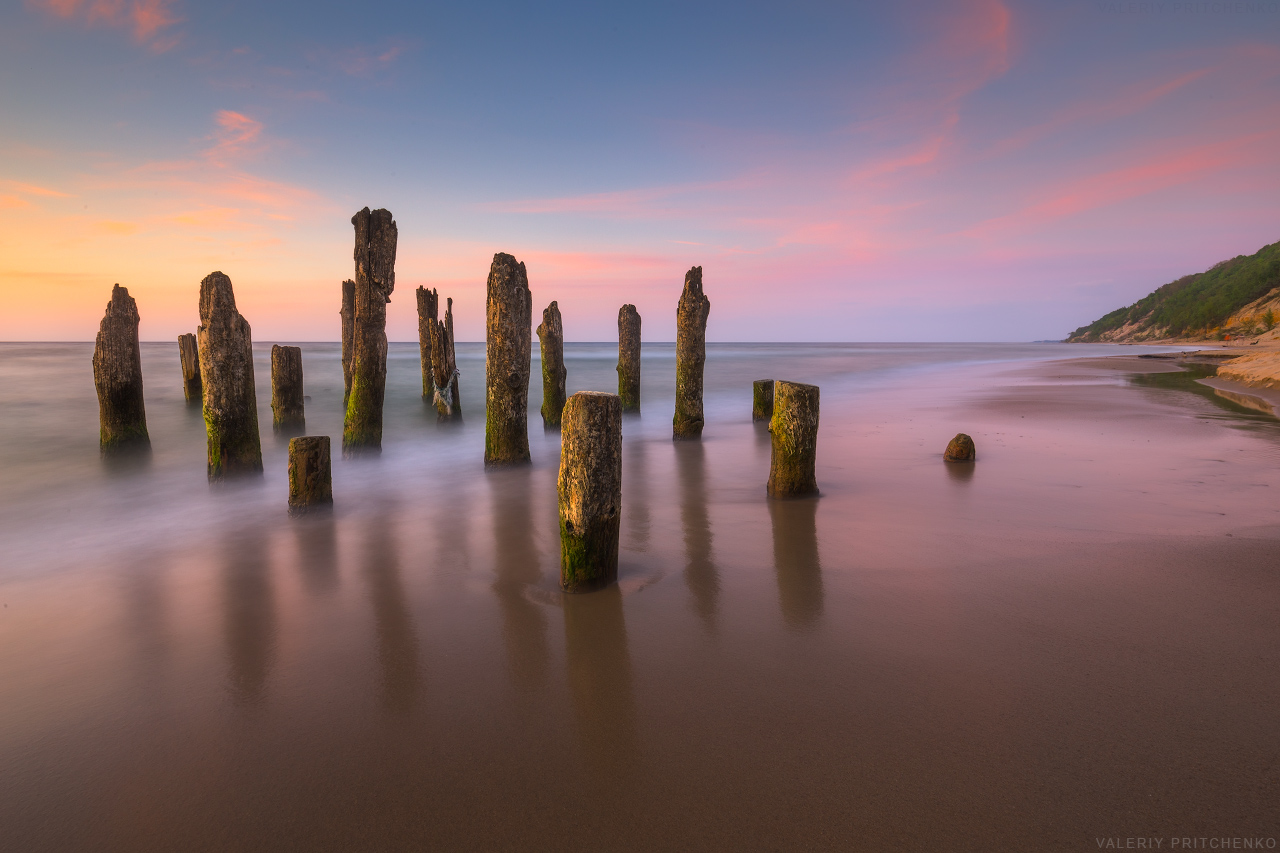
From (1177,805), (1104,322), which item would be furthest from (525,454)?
(1104,322)

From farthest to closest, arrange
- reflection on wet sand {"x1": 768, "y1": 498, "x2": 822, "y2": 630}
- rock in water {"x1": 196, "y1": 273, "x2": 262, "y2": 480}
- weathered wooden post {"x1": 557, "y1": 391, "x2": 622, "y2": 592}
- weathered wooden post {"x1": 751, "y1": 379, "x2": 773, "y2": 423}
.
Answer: weathered wooden post {"x1": 751, "y1": 379, "x2": 773, "y2": 423}
rock in water {"x1": 196, "y1": 273, "x2": 262, "y2": 480}
weathered wooden post {"x1": 557, "y1": 391, "x2": 622, "y2": 592}
reflection on wet sand {"x1": 768, "y1": 498, "x2": 822, "y2": 630}

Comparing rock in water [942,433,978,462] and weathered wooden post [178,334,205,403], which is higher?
weathered wooden post [178,334,205,403]

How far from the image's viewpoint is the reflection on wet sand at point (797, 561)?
3.92 metres

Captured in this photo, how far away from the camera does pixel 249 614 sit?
423 centimetres

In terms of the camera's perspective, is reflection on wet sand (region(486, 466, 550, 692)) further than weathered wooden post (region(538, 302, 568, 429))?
No

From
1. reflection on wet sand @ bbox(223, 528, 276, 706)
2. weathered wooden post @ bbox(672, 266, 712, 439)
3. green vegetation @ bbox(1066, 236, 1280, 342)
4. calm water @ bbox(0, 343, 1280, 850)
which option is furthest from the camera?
green vegetation @ bbox(1066, 236, 1280, 342)

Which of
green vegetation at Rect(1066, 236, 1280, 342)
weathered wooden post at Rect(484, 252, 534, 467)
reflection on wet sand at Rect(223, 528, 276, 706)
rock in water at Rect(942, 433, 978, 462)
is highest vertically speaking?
green vegetation at Rect(1066, 236, 1280, 342)

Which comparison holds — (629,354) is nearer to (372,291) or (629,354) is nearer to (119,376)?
(372,291)

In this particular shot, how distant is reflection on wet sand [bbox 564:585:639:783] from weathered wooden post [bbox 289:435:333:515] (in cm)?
400

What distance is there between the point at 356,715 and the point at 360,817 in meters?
0.70

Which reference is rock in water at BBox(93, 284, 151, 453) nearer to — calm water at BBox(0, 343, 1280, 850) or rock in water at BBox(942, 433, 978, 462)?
calm water at BBox(0, 343, 1280, 850)

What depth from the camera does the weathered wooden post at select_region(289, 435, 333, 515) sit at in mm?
6703

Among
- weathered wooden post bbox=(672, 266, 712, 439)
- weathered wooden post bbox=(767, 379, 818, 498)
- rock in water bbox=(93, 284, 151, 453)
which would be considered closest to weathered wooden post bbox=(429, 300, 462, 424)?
rock in water bbox=(93, 284, 151, 453)

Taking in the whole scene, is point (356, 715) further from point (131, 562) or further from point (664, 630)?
point (131, 562)
